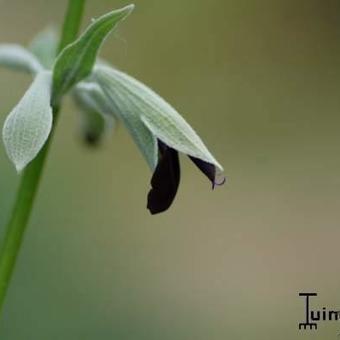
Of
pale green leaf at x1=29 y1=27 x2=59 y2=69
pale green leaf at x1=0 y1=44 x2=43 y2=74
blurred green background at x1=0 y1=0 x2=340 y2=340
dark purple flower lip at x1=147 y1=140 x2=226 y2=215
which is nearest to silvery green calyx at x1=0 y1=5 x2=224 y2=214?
dark purple flower lip at x1=147 y1=140 x2=226 y2=215

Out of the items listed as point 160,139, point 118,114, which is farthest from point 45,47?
point 160,139

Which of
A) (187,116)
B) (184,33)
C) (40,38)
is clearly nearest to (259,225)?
(187,116)

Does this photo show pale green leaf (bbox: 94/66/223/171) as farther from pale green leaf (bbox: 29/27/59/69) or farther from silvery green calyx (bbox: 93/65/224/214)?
pale green leaf (bbox: 29/27/59/69)

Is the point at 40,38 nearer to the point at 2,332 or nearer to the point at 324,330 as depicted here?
the point at 2,332

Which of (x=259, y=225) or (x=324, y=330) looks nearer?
(x=324, y=330)

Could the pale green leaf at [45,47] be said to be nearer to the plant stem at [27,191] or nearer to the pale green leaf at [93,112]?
the pale green leaf at [93,112]
